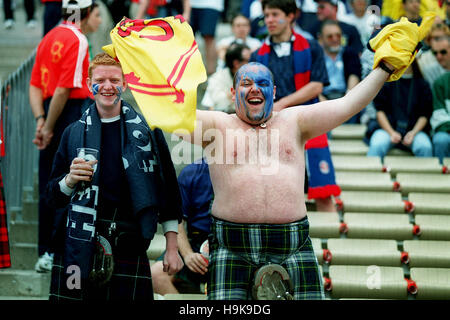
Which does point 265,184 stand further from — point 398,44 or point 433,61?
point 433,61

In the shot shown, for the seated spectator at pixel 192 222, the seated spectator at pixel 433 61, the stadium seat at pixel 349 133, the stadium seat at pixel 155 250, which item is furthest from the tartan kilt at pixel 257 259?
the seated spectator at pixel 433 61

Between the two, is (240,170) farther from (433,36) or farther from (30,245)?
(433,36)

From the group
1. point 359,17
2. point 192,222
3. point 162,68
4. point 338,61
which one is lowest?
point 192,222

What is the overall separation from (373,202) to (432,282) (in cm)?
118

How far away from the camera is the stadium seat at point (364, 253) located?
17.2ft

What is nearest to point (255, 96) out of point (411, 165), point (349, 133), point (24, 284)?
point (24, 284)

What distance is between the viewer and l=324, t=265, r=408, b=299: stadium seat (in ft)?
16.1

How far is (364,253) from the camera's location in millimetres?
5285

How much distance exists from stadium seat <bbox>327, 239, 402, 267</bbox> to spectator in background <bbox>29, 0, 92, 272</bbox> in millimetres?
2264

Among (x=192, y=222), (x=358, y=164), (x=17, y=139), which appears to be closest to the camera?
(x=192, y=222)

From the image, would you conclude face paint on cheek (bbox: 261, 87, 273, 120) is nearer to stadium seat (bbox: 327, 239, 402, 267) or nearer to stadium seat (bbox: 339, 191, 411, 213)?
stadium seat (bbox: 327, 239, 402, 267)

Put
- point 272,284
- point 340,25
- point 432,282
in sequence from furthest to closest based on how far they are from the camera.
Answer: point 340,25
point 432,282
point 272,284

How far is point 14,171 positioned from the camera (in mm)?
5980

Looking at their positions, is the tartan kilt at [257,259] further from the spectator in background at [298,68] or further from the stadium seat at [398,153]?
the stadium seat at [398,153]
